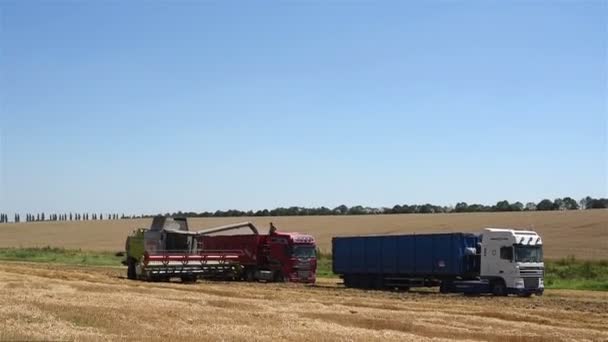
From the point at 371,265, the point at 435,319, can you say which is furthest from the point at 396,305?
the point at 371,265

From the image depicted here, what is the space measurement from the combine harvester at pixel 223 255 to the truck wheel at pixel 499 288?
38.9ft

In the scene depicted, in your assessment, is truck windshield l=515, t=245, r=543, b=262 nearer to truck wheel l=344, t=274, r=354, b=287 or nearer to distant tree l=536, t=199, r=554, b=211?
truck wheel l=344, t=274, r=354, b=287

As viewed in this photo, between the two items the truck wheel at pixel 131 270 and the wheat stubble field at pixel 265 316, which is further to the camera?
the truck wheel at pixel 131 270

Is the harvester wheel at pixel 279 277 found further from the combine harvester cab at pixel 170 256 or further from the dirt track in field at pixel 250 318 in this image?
the dirt track in field at pixel 250 318

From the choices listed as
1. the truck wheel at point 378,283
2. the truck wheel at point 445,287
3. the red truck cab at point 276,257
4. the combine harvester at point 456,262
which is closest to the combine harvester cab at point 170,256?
the red truck cab at point 276,257

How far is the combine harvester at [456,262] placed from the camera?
37.7m

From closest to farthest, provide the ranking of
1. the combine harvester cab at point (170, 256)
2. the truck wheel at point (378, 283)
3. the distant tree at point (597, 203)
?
the combine harvester cab at point (170, 256)
the truck wheel at point (378, 283)
the distant tree at point (597, 203)

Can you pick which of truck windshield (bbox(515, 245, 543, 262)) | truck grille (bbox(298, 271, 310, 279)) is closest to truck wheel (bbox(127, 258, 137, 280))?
truck grille (bbox(298, 271, 310, 279))

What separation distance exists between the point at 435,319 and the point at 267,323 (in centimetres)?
530

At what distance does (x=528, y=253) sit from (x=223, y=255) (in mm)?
16836

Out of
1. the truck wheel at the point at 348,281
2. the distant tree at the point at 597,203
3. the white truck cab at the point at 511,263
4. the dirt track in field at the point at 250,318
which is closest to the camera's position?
the dirt track in field at the point at 250,318

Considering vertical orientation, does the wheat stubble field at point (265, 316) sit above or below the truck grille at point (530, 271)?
below

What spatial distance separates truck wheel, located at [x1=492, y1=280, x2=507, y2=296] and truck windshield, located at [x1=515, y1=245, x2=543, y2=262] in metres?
1.34

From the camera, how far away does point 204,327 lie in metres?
18.9
